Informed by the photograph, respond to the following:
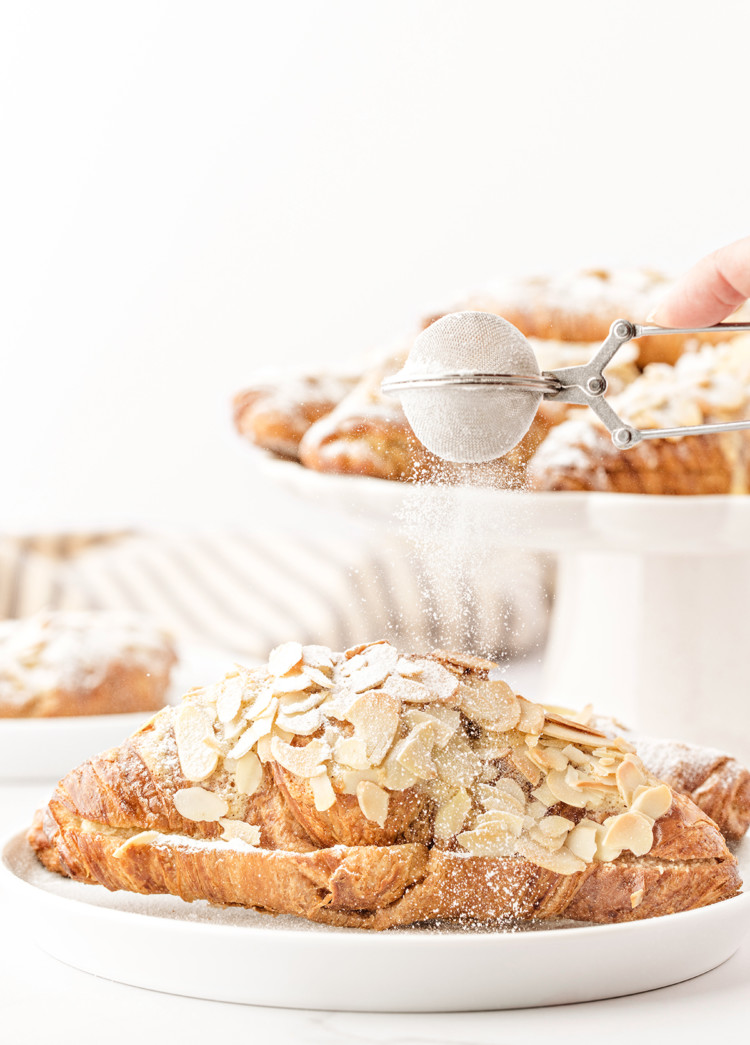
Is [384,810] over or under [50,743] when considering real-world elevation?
over

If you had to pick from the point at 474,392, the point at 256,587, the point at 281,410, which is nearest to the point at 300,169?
the point at 256,587

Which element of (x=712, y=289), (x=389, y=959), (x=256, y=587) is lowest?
(x=256, y=587)

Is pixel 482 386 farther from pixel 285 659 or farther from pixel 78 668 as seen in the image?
pixel 78 668

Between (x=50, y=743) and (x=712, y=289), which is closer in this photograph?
(x=712, y=289)

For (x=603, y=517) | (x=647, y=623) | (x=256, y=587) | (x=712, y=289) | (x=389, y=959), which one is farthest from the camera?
(x=256, y=587)

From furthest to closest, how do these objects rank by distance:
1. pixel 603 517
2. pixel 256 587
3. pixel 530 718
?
1. pixel 256 587
2. pixel 603 517
3. pixel 530 718

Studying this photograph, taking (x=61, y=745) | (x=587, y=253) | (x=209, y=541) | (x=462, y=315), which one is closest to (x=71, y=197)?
(x=209, y=541)

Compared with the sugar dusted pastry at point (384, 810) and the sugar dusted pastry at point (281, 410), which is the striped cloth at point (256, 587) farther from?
the sugar dusted pastry at point (384, 810)
